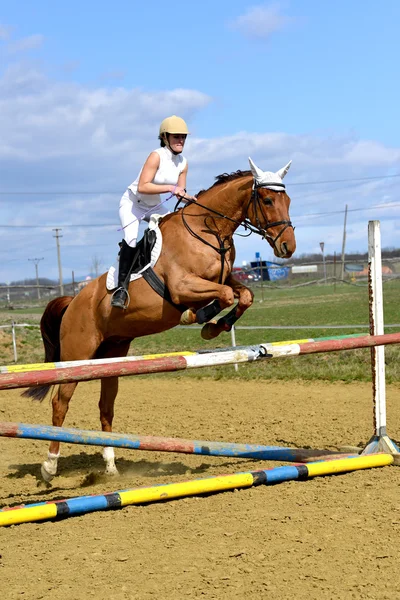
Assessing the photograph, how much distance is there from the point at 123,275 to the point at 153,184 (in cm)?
81

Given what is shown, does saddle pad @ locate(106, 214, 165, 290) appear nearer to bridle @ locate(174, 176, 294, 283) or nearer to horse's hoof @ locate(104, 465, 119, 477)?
bridle @ locate(174, 176, 294, 283)

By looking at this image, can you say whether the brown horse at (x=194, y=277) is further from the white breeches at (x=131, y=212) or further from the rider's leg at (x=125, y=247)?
the white breeches at (x=131, y=212)

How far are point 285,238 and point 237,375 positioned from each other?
738 centimetres

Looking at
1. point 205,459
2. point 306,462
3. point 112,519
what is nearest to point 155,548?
point 112,519

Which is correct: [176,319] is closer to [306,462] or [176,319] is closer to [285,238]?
[285,238]

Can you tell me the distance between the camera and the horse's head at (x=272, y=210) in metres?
5.22

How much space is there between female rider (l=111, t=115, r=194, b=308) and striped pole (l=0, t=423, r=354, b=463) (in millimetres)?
1324

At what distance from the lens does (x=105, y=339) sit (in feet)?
20.3

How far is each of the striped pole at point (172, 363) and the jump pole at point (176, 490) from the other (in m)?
0.84

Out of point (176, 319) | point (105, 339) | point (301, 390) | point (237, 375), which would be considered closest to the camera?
point (176, 319)

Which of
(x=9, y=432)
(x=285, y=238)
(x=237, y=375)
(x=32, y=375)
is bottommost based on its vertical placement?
(x=237, y=375)

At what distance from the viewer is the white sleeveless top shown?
5770mm

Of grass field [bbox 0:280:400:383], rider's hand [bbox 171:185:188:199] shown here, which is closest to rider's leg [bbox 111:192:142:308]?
rider's hand [bbox 171:185:188:199]

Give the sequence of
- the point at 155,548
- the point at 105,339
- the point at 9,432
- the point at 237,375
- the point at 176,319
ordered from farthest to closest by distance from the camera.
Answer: the point at 237,375 → the point at 105,339 → the point at 176,319 → the point at 9,432 → the point at 155,548
